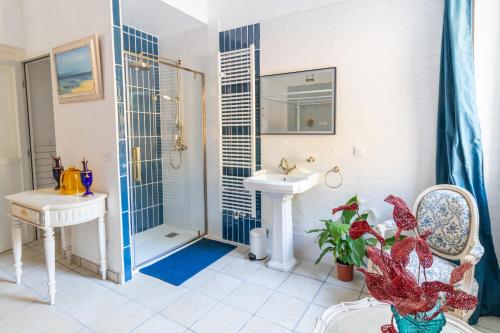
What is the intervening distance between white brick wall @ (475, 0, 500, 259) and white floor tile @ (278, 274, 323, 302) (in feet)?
4.65

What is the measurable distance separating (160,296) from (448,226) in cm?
225

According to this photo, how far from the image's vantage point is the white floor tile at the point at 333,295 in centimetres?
232

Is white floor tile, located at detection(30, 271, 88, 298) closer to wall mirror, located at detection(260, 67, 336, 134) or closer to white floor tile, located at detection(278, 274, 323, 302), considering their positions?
white floor tile, located at detection(278, 274, 323, 302)

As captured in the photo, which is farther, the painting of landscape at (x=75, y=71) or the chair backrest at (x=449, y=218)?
Answer: the painting of landscape at (x=75, y=71)

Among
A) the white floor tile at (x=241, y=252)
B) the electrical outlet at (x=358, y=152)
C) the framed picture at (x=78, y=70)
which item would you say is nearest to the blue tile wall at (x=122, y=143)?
the framed picture at (x=78, y=70)

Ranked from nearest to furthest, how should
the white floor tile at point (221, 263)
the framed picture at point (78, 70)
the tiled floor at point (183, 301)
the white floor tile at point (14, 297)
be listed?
the tiled floor at point (183, 301) → the white floor tile at point (14, 297) → the framed picture at point (78, 70) → the white floor tile at point (221, 263)

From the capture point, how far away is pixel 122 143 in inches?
99.7

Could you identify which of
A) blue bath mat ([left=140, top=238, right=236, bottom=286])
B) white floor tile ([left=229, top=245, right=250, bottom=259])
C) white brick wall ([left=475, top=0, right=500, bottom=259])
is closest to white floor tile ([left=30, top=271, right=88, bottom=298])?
blue bath mat ([left=140, top=238, right=236, bottom=286])

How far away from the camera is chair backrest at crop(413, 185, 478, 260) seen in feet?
6.42

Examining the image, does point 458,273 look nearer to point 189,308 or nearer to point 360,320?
point 360,320

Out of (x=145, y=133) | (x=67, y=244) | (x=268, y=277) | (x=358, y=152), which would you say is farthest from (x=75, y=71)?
(x=358, y=152)

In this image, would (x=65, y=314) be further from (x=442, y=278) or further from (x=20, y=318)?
(x=442, y=278)

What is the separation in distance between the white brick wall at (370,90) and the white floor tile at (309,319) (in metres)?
0.82

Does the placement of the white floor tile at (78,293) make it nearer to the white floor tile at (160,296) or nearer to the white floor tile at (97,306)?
the white floor tile at (97,306)
